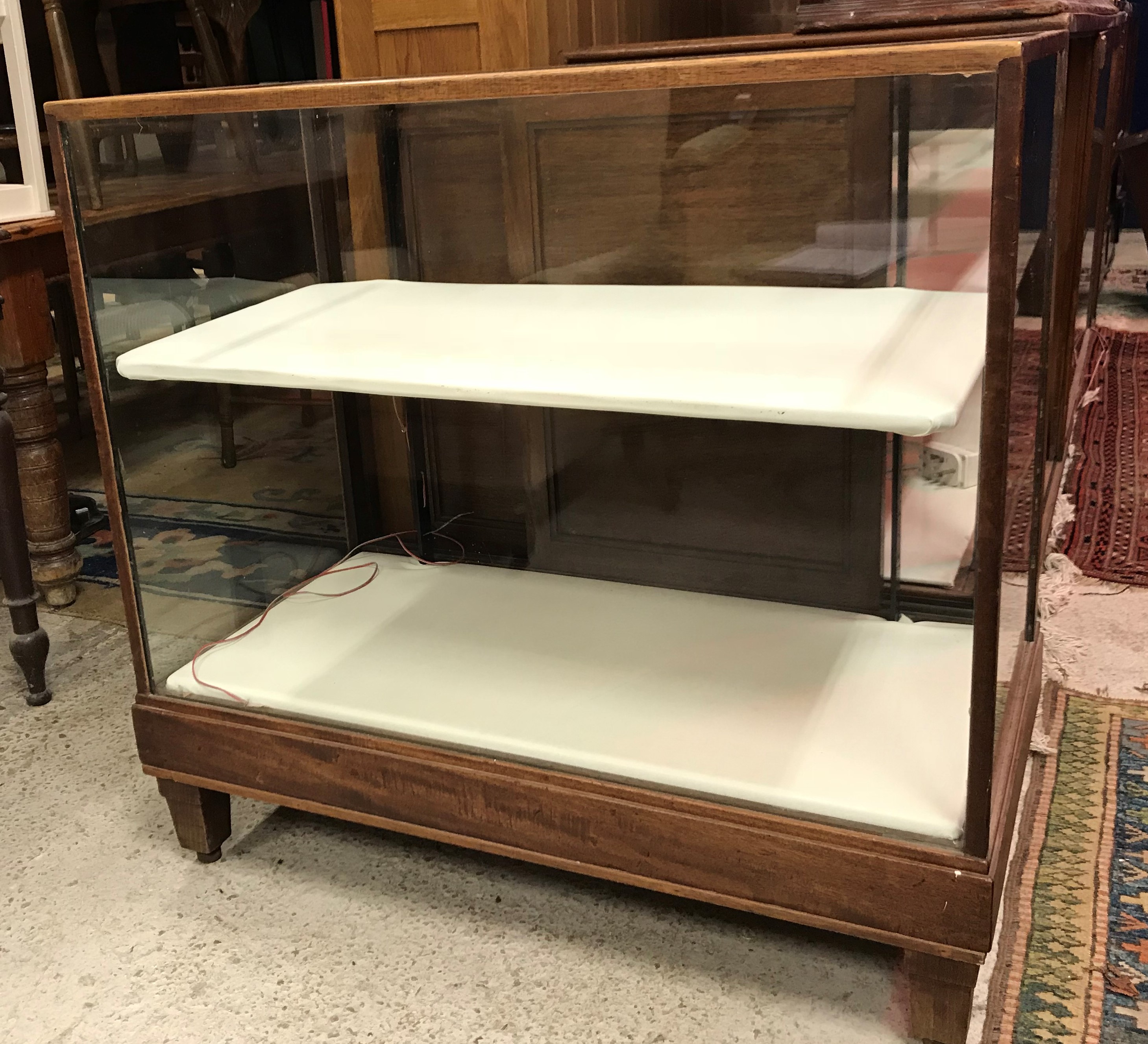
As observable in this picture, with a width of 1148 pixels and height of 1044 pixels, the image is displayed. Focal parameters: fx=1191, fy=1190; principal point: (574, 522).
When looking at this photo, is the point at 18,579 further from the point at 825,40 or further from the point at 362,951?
the point at 825,40

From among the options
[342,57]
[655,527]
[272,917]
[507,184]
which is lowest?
[272,917]

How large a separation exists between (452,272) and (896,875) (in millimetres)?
813

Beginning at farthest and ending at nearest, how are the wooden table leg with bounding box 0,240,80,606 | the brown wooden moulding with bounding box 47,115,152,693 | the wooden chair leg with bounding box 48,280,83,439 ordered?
1. the wooden chair leg with bounding box 48,280,83,439
2. the wooden table leg with bounding box 0,240,80,606
3. the brown wooden moulding with bounding box 47,115,152,693

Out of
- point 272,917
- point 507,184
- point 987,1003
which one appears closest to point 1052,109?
point 507,184

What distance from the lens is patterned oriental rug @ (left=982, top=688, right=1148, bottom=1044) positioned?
1.10m

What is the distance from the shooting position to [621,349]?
1.13 m

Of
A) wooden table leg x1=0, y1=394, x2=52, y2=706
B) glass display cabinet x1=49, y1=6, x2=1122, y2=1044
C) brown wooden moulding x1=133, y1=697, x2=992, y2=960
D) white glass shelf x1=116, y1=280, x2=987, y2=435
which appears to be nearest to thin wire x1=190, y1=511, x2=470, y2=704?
glass display cabinet x1=49, y1=6, x2=1122, y2=1044

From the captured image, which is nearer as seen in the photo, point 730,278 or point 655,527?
point 730,278

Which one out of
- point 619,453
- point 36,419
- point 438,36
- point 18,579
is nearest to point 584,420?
point 619,453

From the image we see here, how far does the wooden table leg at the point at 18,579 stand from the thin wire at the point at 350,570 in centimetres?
46

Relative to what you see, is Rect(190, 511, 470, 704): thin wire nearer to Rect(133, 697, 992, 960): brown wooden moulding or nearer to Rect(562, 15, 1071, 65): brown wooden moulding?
Rect(133, 697, 992, 960): brown wooden moulding

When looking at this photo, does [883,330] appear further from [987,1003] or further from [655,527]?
[987,1003]

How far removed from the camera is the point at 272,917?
131cm

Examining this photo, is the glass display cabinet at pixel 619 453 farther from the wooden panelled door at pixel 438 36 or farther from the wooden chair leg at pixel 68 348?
the wooden chair leg at pixel 68 348
